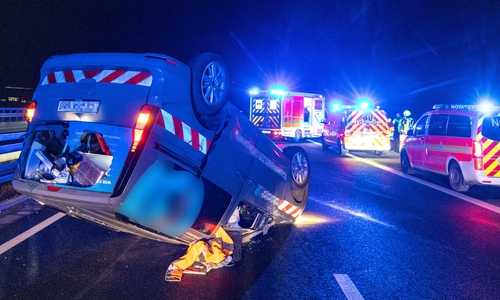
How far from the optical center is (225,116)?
423 centimetres

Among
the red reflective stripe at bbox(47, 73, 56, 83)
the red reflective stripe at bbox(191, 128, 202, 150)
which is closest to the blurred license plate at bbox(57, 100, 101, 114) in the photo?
the red reflective stripe at bbox(47, 73, 56, 83)

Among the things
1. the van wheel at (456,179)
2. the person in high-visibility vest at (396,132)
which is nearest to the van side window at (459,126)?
the van wheel at (456,179)

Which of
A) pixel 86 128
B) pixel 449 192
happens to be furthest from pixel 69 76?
pixel 449 192

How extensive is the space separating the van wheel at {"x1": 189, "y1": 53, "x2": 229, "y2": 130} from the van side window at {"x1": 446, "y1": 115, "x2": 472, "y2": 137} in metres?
6.80

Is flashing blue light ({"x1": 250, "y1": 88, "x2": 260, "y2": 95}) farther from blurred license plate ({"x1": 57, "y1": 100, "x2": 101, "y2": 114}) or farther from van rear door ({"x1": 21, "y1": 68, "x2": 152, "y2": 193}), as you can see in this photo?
blurred license plate ({"x1": 57, "y1": 100, "x2": 101, "y2": 114})

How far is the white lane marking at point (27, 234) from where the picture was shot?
479cm

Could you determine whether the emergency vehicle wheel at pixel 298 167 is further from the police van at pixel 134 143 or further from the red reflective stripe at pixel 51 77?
the red reflective stripe at pixel 51 77

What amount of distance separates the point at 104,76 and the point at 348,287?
289 centimetres

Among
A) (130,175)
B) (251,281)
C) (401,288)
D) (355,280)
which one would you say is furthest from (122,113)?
(401,288)

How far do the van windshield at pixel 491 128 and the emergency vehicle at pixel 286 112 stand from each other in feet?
48.3

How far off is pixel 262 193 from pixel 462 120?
656 centimetres

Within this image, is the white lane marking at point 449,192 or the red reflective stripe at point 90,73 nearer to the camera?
the red reflective stripe at point 90,73

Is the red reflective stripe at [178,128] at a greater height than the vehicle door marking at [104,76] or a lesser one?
lesser

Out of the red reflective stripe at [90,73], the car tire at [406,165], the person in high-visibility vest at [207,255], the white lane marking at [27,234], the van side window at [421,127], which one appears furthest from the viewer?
the car tire at [406,165]
